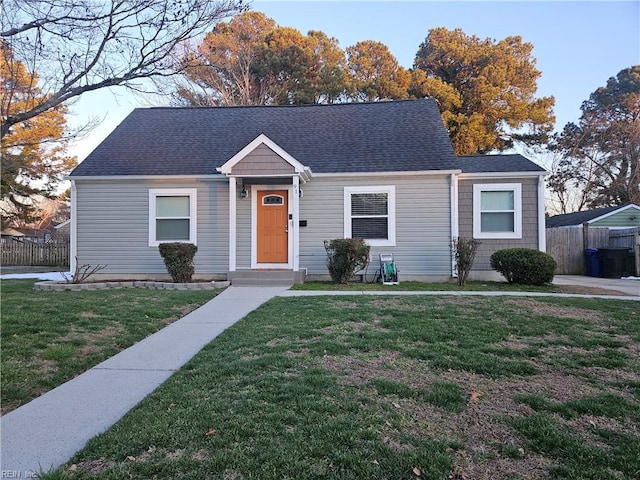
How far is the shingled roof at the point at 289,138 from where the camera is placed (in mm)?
11828

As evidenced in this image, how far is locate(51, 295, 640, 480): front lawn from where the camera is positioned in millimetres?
2391

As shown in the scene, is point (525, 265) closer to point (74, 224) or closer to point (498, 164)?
point (498, 164)

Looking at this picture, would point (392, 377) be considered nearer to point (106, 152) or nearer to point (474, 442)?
point (474, 442)

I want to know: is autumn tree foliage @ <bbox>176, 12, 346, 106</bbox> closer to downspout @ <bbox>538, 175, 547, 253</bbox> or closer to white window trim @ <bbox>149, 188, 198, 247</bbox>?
white window trim @ <bbox>149, 188, 198, 247</bbox>

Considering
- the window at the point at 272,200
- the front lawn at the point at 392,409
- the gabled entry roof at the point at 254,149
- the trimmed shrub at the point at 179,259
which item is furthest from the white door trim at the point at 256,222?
the front lawn at the point at 392,409

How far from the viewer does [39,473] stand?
8.11 ft

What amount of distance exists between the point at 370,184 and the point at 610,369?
321 inches

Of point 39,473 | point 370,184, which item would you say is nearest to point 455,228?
point 370,184

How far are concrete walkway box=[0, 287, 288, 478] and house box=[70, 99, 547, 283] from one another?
5521 mm

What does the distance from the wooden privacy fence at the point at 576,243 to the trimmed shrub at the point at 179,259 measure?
42.5 feet

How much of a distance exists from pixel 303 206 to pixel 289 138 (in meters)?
2.83

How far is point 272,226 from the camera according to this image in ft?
38.8

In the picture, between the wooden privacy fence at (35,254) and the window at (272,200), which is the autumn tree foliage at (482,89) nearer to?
the window at (272,200)

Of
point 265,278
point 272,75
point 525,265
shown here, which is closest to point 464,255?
point 525,265
